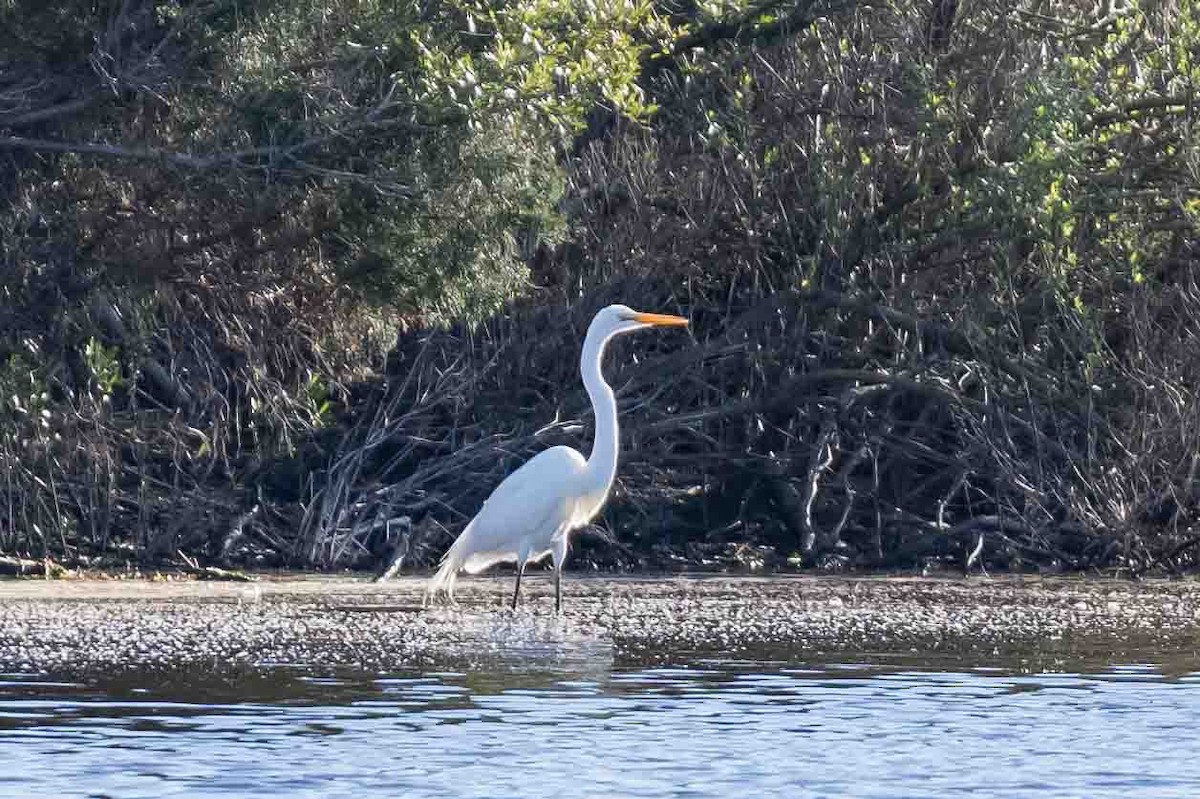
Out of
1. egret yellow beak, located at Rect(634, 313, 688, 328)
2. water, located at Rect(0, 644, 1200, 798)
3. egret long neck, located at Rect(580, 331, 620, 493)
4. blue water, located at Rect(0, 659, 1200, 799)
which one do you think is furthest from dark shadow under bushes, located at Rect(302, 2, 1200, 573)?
blue water, located at Rect(0, 659, 1200, 799)

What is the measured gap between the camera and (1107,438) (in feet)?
48.8

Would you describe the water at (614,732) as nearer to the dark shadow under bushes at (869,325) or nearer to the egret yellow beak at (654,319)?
the egret yellow beak at (654,319)

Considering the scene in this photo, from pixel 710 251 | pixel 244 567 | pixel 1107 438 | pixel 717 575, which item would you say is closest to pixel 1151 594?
pixel 1107 438

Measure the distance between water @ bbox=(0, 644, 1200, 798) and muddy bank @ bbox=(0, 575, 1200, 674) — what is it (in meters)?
0.46

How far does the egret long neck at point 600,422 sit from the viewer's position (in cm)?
1292

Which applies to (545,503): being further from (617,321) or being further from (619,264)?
(619,264)

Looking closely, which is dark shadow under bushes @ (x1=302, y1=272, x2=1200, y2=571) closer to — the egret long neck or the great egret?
the great egret

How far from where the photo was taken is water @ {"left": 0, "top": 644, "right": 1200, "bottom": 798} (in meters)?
6.69

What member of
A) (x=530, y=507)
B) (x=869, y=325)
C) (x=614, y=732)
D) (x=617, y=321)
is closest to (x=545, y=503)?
(x=530, y=507)

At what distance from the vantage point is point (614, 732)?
25.1ft

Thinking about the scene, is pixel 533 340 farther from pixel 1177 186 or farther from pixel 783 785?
pixel 783 785

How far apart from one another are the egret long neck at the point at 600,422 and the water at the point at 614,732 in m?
3.44

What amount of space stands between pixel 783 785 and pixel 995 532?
8.74 meters

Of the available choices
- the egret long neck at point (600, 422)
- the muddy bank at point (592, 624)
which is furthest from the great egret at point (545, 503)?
the muddy bank at point (592, 624)
